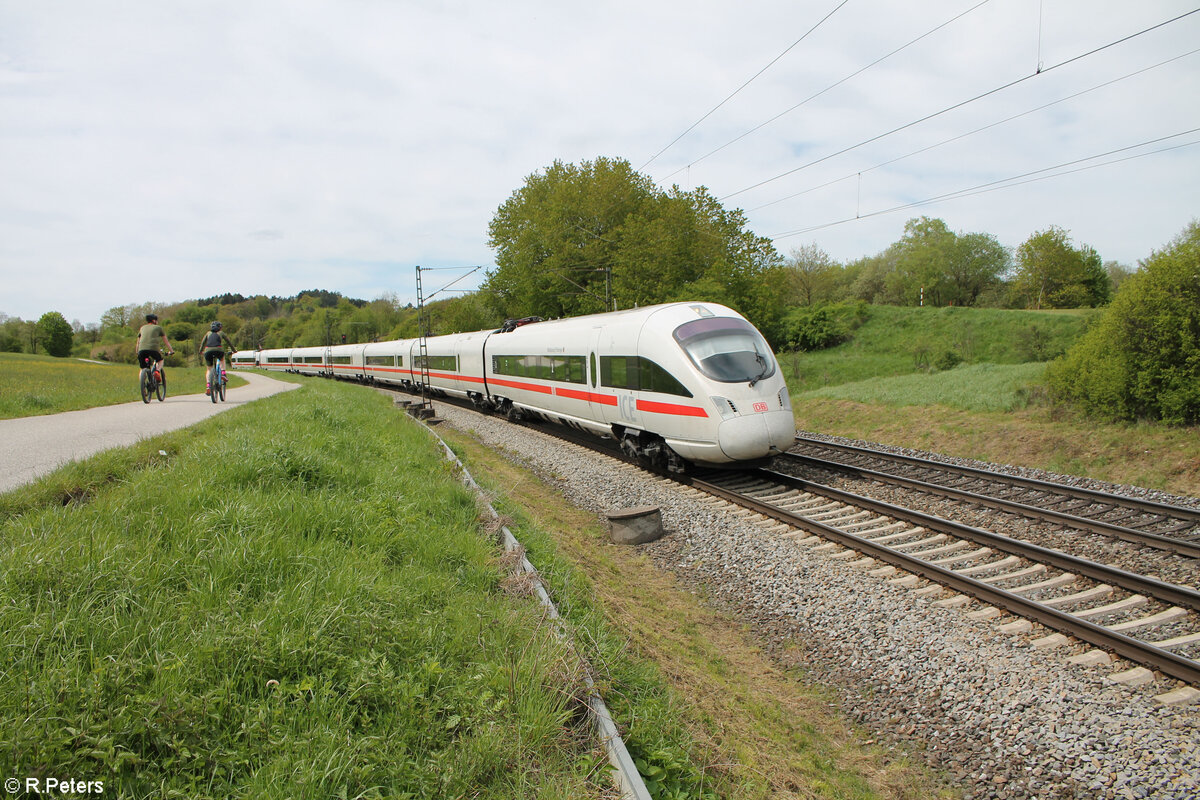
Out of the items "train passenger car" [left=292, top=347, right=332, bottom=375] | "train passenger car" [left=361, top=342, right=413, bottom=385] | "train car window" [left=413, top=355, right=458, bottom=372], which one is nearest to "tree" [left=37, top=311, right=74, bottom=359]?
"train passenger car" [left=292, top=347, right=332, bottom=375]

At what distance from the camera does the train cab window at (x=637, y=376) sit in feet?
32.4

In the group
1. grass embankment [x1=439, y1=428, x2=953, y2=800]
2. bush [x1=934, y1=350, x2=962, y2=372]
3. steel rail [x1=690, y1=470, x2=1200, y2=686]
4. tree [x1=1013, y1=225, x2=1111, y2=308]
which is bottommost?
grass embankment [x1=439, y1=428, x2=953, y2=800]

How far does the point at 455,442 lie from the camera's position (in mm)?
15023

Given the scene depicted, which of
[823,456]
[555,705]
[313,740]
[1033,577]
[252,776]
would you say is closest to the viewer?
[252,776]

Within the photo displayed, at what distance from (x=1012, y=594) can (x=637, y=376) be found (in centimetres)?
661

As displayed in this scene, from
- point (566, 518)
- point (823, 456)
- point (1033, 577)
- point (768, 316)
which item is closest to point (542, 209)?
point (768, 316)

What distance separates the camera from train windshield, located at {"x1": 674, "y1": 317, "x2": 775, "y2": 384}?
9.42 m

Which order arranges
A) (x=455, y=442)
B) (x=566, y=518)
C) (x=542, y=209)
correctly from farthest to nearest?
1. (x=542, y=209)
2. (x=455, y=442)
3. (x=566, y=518)

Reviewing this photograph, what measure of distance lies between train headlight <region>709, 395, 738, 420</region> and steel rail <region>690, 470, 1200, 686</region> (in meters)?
1.22

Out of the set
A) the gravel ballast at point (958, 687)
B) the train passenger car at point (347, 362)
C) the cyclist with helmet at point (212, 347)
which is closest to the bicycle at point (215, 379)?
the cyclist with helmet at point (212, 347)

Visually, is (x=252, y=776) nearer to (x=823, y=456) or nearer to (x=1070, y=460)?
(x=823, y=456)

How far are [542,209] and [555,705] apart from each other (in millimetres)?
43056

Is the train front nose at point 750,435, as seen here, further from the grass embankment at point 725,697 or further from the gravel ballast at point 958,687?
the grass embankment at point 725,697

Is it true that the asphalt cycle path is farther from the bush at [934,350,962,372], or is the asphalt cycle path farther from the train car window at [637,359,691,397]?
the bush at [934,350,962,372]
